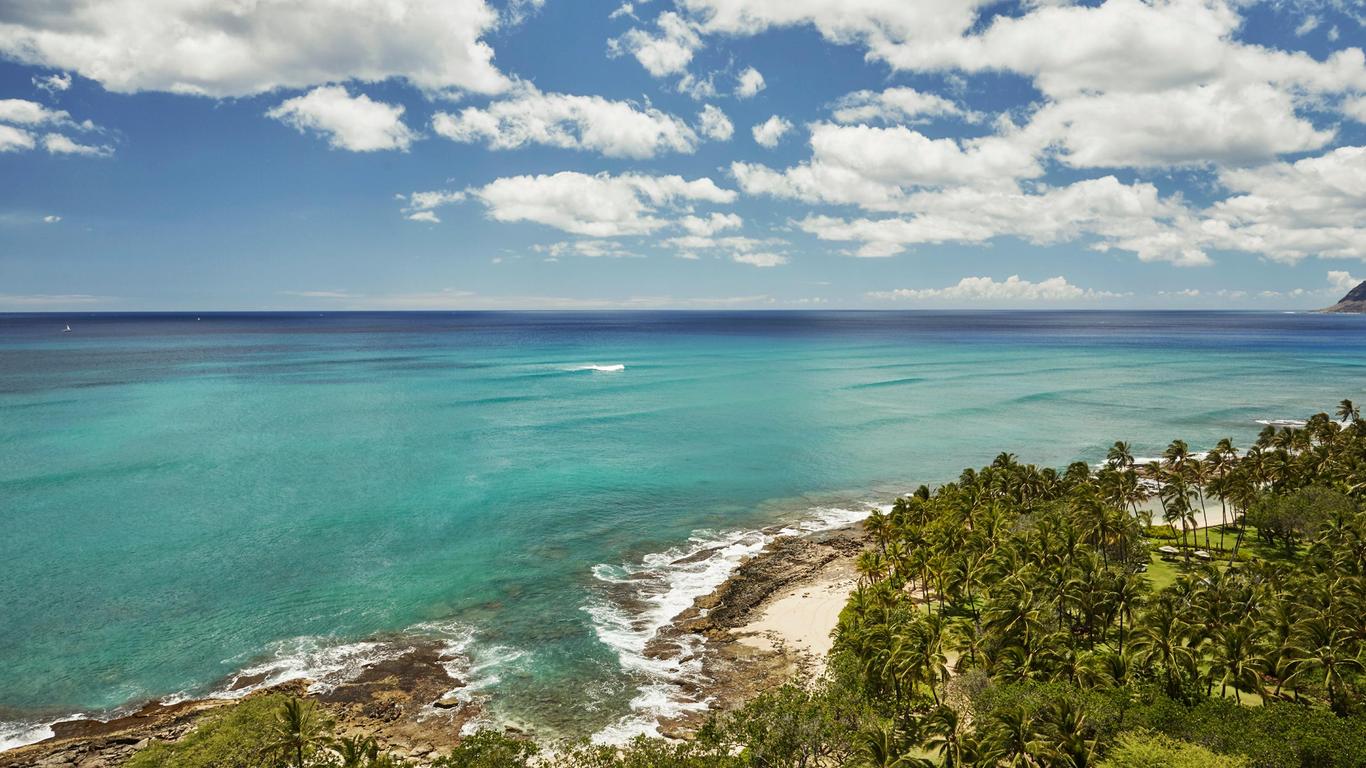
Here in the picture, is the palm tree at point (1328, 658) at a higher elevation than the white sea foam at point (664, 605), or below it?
higher

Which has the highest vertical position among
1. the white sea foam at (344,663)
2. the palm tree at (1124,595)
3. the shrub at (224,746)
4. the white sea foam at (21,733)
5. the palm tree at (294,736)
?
the palm tree at (1124,595)

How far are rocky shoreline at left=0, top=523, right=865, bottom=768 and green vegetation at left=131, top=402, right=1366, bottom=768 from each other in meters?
3.44

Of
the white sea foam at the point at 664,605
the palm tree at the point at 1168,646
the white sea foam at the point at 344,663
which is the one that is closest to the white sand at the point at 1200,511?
the white sea foam at the point at 664,605

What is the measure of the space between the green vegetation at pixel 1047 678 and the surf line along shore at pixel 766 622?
3515mm

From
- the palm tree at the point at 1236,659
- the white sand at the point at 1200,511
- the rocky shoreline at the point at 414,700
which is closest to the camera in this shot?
the palm tree at the point at 1236,659

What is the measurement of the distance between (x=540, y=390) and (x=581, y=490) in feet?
292

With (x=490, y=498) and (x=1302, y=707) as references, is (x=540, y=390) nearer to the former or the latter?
(x=490, y=498)

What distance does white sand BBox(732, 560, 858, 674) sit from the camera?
55.6 m

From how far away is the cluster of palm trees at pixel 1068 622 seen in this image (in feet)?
131

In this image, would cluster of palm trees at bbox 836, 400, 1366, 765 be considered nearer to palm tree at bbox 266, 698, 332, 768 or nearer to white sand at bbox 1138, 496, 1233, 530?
white sand at bbox 1138, 496, 1233, 530

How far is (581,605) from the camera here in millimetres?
62688

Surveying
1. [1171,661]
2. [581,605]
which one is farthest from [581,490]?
[1171,661]

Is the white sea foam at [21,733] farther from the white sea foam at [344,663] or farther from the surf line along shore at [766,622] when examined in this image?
the surf line along shore at [766,622]

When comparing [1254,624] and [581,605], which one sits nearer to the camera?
[1254,624]
